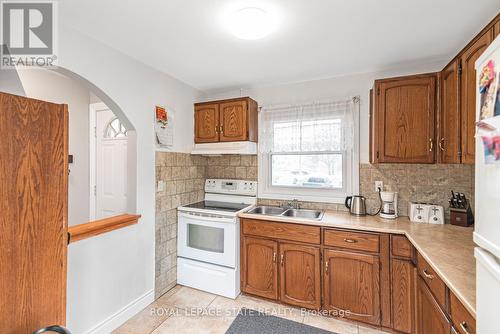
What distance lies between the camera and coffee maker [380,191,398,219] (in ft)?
7.56

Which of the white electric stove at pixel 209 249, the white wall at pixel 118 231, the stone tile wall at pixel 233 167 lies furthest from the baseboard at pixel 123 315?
the stone tile wall at pixel 233 167

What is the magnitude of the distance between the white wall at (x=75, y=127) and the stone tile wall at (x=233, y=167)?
1.65 m

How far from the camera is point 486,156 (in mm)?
741

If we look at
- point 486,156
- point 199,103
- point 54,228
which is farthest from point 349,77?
point 54,228

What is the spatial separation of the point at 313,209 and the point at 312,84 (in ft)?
4.81

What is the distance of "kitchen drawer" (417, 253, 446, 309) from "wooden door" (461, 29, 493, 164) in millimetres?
736

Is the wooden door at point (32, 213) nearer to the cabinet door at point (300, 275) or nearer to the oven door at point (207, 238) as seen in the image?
the oven door at point (207, 238)

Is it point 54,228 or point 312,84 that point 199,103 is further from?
point 54,228

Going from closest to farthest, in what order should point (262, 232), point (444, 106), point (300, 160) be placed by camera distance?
point (444, 106), point (262, 232), point (300, 160)

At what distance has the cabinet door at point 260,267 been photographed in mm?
2398

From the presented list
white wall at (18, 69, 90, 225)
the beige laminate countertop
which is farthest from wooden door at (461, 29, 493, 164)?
white wall at (18, 69, 90, 225)

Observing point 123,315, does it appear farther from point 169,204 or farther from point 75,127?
point 75,127

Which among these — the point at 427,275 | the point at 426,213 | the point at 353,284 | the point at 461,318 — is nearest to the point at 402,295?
the point at 353,284

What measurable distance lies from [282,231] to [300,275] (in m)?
0.45
